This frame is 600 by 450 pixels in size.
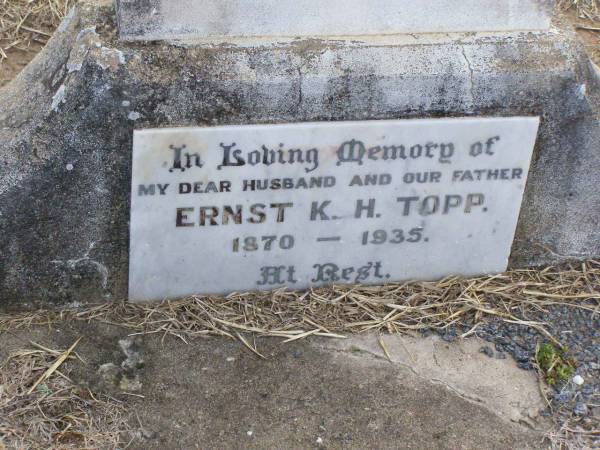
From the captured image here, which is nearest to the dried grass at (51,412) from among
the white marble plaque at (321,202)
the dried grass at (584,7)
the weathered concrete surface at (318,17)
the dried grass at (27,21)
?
the white marble plaque at (321,202)

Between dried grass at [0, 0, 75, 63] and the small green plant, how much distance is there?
2684 mm

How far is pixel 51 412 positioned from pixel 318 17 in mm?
1411

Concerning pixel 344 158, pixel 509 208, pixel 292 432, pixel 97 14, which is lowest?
pixel 292 432

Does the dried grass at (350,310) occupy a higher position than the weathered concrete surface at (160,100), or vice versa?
the weathered concrete surface at (160,100)

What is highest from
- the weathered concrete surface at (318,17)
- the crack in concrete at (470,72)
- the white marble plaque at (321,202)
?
the weathered concrete surface at (318,17)

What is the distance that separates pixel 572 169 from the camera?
137 inches

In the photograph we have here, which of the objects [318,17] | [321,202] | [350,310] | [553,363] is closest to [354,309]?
[350,310]

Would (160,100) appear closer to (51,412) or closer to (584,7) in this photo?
(51,412)

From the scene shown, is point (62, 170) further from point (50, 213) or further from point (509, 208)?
point (509, 208)

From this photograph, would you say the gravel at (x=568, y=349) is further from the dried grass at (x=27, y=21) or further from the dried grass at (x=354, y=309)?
the dried grass at (x=27, y=21)

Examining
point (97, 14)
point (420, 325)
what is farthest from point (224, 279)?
point (97, 14)

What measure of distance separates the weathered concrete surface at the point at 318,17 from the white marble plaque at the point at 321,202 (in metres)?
0.29

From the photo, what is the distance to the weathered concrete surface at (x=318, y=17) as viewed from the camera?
10.1 feet

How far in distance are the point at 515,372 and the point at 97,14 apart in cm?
171
